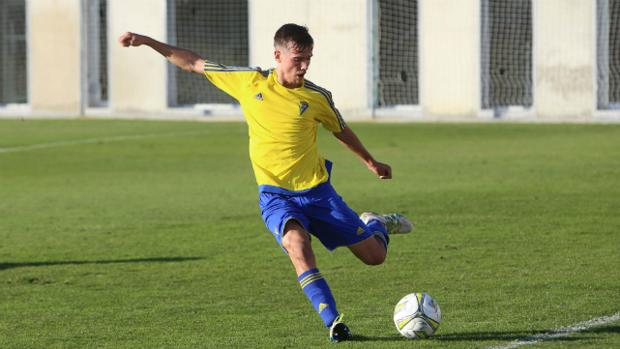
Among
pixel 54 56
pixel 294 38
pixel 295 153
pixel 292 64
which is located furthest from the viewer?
pixel 54 56

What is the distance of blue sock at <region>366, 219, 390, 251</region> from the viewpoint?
7.64m

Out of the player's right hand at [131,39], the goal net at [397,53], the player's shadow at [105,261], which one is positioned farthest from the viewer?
the goal net at [397,53]

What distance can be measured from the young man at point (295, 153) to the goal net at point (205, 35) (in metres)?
24.1

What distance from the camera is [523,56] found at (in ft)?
89.6

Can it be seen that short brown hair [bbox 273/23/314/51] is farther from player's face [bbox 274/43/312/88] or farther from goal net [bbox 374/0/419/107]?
goal net [bbox 374/0/419/107]

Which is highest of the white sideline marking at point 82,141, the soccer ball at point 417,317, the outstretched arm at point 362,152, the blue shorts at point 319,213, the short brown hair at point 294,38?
the short brown hair at point 294,38

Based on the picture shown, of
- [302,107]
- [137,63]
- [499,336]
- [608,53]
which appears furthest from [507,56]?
[499,336]

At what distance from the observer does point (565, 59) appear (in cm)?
2631

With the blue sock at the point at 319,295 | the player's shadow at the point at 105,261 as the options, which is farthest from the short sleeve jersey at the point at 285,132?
the player's shadow at the point at 105,261

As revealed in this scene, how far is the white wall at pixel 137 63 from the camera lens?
30906 mm

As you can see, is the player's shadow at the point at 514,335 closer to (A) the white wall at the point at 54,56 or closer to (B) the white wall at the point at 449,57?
(B) the white wall at the point at 449,57

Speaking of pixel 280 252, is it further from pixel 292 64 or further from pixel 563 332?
pixel 563 332

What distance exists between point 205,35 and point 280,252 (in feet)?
71.6

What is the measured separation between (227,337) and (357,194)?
26.4 ft
